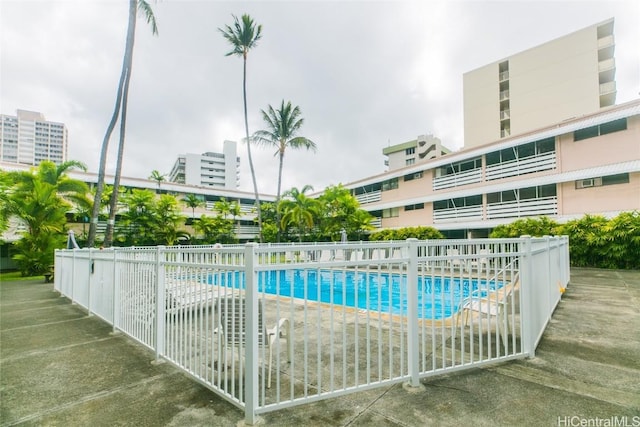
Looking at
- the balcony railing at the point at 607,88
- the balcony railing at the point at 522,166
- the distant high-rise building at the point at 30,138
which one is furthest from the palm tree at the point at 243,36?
the distant high-rise building at the point at 30,138

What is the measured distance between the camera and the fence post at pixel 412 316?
9.77ft

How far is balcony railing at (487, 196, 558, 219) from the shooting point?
16953 mm

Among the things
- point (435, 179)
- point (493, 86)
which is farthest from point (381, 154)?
point (435, 179)

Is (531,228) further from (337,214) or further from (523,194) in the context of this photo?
(337,214)

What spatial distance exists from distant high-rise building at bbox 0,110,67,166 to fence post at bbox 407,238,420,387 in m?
119

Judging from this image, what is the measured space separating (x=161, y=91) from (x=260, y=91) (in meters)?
10.9

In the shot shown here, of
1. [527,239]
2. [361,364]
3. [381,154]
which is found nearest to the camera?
[361,364]

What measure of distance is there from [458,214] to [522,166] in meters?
5.15

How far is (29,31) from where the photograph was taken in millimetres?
9477

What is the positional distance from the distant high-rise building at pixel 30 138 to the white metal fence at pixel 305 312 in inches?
4592

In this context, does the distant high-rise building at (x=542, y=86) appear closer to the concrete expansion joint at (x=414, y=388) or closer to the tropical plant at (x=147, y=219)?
the concrete expansion joint at (x=414, y=388)

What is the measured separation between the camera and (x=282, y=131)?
24.5 metres

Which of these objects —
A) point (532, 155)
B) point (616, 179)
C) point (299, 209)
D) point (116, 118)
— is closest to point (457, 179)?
point (532, 155)

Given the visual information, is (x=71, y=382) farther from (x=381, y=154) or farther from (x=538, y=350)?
(x=381, y=154)
